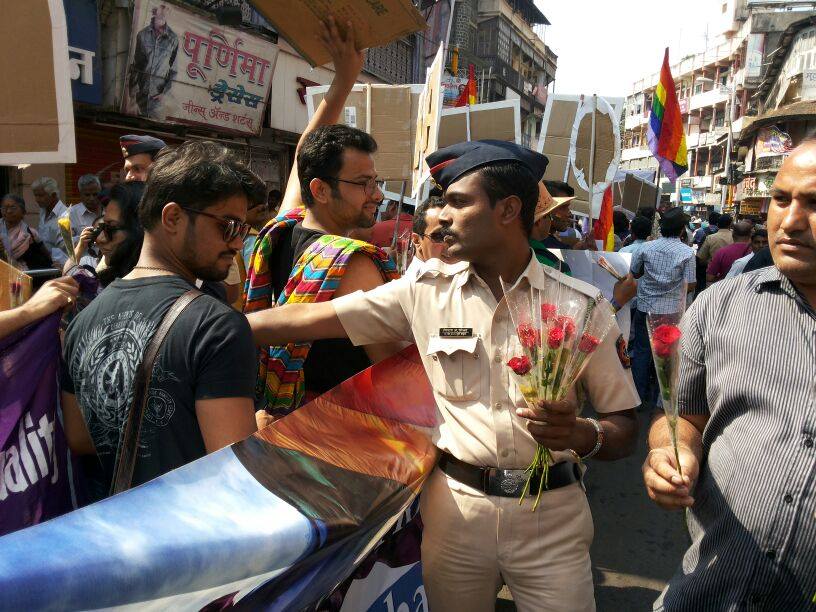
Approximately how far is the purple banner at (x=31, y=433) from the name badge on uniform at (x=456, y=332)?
1.14 m

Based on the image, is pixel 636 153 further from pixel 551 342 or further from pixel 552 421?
pixel 552 421

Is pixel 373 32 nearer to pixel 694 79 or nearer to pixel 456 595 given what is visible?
pixel 456 595

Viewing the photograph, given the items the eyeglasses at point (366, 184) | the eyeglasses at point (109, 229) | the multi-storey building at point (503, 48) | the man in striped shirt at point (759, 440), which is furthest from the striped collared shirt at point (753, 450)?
the multi-storey building at point (503, 48)

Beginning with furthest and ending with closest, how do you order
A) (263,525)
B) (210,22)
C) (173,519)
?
1. (210,22)
2. (263,525)
3. (173,519)

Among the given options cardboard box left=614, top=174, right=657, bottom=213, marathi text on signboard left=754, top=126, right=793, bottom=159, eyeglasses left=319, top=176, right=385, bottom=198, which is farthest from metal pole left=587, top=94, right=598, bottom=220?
marathi text on signboard left=754, top=126, right=793, bottom=159

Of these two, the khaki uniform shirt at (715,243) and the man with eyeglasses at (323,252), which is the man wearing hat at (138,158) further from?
the khaki uniform shirt at (715,243)

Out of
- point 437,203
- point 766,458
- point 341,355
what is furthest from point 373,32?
point 766,458

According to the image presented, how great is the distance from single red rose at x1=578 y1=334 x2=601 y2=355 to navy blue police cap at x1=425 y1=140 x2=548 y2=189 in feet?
2.08

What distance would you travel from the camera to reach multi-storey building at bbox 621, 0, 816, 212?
184 ft

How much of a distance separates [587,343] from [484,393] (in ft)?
1.34

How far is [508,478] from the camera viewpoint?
2014 mm

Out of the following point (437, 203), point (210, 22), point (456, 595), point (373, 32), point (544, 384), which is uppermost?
point (210, 22)

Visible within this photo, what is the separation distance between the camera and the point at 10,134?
7.86ft

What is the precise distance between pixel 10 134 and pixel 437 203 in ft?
6.41
